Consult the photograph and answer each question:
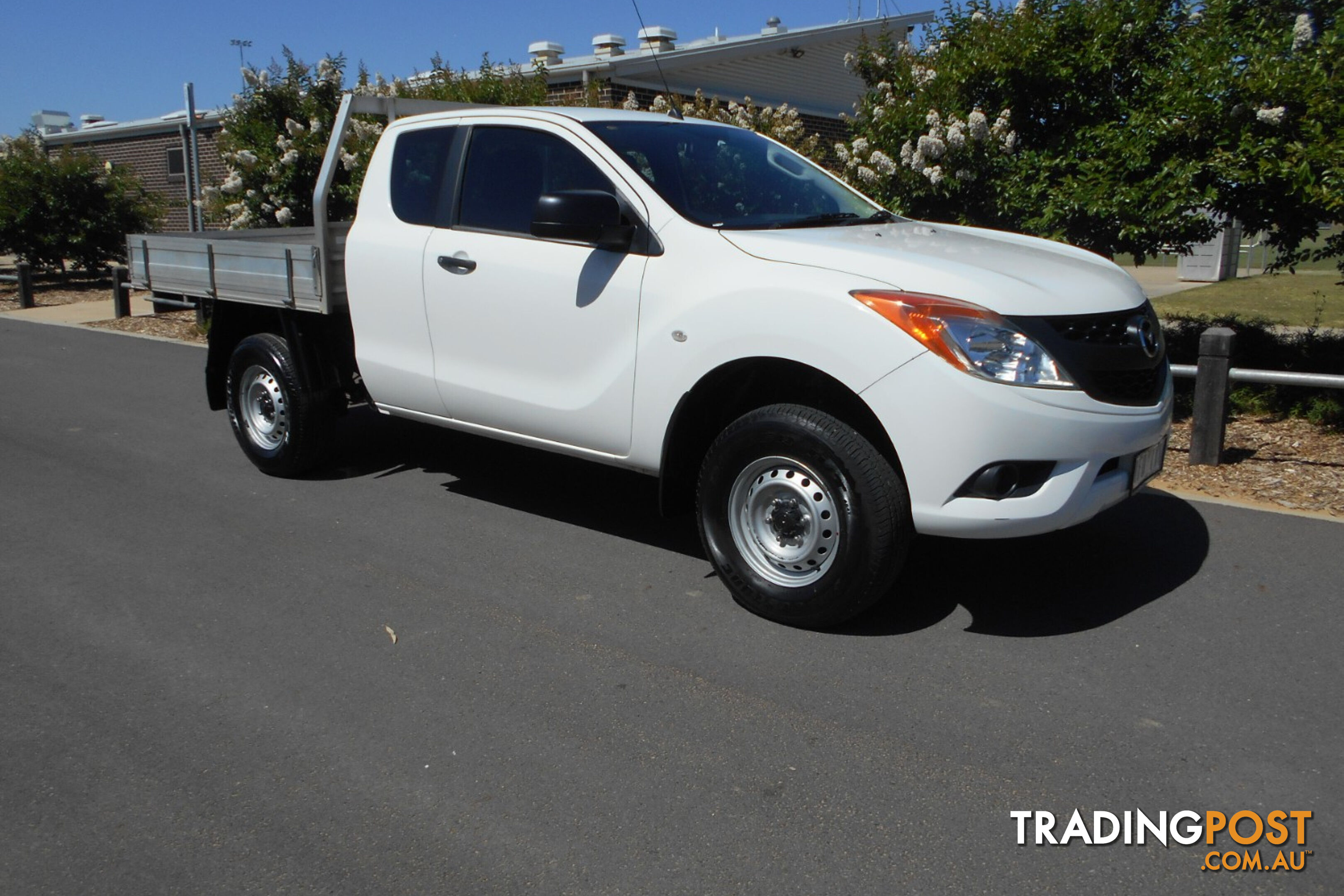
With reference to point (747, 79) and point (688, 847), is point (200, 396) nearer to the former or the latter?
point (688, 847)

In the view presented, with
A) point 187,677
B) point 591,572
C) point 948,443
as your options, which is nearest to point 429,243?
point 591,572

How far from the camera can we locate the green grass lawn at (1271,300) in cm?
1410

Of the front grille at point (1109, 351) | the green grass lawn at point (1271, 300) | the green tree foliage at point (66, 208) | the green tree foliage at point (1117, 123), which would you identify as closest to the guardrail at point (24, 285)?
the green tree foliage at point (66, 208)

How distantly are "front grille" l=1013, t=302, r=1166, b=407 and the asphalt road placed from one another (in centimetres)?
99

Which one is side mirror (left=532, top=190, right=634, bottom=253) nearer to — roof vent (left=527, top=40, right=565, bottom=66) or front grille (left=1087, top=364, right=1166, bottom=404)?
front grille (left=1087, top=364, right=1166, bottom=404)

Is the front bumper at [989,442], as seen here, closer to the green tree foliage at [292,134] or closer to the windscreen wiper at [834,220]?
the windscreen wiper at [834,220]

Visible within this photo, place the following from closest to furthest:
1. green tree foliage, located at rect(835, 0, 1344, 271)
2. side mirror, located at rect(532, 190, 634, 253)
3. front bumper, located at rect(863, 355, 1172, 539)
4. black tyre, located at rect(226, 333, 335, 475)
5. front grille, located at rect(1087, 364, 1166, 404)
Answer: front bumper, located at rect(863, 355, 1172, 539)
front grille, located at rect(1087, 364, 1166, 404)
side mirror, located at rect(532, 190, 634, 253)
black tyre, located at rect(226, 333, 335, 475)
green tree foliage, located at rect(835, 0, 1344, 271)

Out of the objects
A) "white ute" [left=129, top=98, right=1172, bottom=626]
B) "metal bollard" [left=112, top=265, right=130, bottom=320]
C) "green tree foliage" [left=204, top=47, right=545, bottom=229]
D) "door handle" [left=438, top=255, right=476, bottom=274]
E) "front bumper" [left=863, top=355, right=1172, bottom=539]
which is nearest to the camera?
"front bumper" [left=863, top=355, right=1172, bottom=539]

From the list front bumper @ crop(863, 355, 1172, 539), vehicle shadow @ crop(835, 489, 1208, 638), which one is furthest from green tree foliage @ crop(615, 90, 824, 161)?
front bumper @ crop(863, 355, 1172, 539)

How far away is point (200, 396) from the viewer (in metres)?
10.4

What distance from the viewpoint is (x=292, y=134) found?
14.5 metres

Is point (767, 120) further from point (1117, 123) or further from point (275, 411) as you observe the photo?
point (275, 411)

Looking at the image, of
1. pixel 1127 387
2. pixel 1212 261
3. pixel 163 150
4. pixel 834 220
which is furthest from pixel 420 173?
pixel 163 150

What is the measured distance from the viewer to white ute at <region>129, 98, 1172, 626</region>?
14.1ft
